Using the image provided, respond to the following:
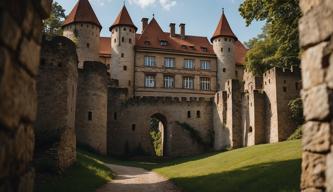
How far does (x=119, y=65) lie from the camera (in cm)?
5619

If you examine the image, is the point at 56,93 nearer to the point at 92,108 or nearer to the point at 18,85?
the point at 92,108

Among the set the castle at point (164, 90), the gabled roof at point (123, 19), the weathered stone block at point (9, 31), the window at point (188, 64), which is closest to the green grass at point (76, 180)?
the castle at point (164, 90)

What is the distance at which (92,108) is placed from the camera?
35.9 metres

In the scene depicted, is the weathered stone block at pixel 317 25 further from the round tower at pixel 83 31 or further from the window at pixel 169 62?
the window at pixel 169 62

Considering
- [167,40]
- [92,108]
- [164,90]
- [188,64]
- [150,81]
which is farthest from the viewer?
[167,40]

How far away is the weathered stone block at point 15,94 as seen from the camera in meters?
4.09

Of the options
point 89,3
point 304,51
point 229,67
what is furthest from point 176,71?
point 304,51

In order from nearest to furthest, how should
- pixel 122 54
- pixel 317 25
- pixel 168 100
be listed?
pixel 317 25
pixel 168 100
pixel 122 54

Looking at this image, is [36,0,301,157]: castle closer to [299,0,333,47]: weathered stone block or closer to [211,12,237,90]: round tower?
[211,12,237,90]: round tower

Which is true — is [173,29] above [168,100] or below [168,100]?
above

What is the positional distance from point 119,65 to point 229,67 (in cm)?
1624

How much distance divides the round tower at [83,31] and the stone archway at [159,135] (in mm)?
11642

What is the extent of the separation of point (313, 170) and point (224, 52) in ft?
185

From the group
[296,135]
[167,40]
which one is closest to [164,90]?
[167,40]
